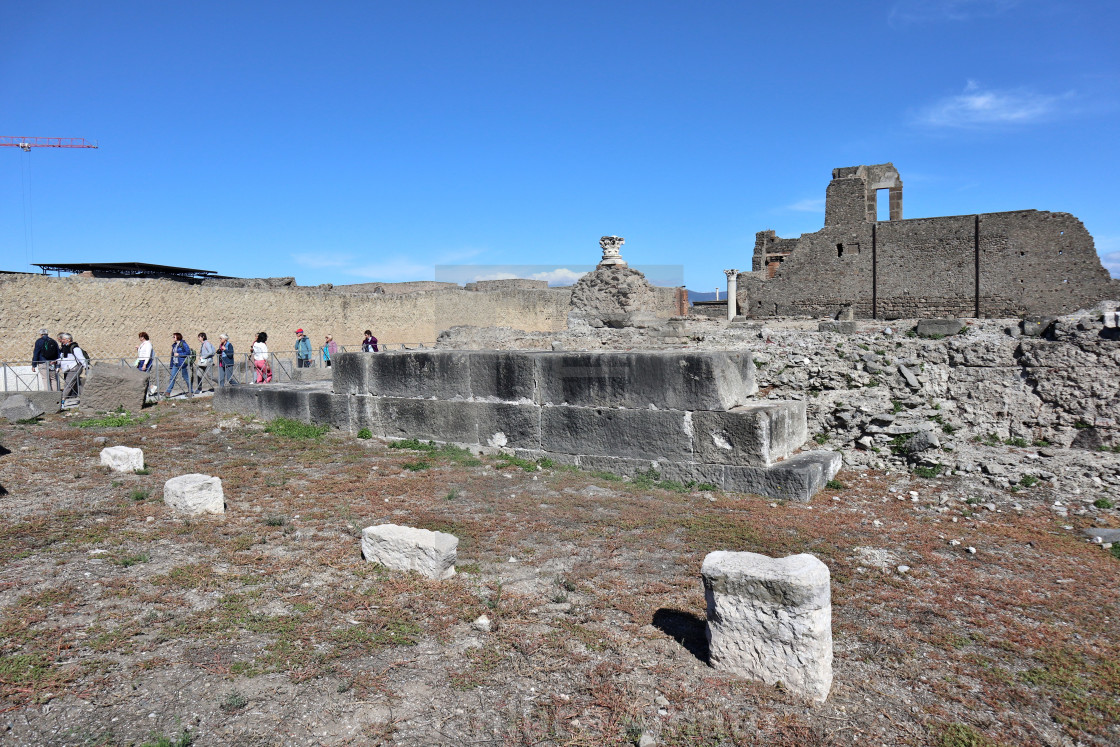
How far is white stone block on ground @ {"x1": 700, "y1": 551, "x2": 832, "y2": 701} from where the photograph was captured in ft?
8.82

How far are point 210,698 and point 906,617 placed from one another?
10.9ft

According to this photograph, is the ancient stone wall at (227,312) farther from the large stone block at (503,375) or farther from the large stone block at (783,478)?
the large stone block at (783,478)

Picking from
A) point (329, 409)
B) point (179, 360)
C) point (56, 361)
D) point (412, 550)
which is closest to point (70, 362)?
point (56, 361)

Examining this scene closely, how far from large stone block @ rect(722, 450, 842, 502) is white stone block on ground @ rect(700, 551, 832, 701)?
2.86 metres

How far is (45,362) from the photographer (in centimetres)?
1226

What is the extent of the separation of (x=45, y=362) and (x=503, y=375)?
1035 cm

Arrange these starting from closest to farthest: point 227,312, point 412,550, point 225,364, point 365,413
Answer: point 412,550, point 365,413, point 225,364, point 227,312

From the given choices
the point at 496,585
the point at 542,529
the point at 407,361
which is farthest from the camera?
the point at 407,361

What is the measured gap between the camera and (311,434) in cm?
852

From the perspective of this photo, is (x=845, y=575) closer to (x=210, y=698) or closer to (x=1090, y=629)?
(x=1090, y=629)

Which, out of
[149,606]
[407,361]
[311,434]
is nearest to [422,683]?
[149,606]

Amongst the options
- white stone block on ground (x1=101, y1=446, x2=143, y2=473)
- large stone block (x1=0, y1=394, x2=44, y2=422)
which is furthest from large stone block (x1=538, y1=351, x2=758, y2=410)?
large stone block (x1=0, y1=394, x2=44, y2=422)

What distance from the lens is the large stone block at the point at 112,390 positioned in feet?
33.7

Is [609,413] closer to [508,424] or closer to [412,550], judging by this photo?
[508,424]
